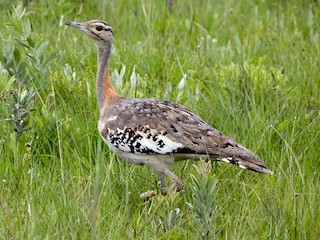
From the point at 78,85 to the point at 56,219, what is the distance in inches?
81.7

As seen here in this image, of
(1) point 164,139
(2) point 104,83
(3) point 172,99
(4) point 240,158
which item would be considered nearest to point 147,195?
(1) point 164,139

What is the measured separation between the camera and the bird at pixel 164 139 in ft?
16.9

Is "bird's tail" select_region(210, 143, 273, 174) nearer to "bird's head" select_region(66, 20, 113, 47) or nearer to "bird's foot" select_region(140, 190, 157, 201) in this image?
"bird's foot" select_region(140, 190, 157, 201)

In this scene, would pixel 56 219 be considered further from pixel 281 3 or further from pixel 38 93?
pixel 281 3

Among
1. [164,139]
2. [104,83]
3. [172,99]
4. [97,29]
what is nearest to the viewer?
[164,139]

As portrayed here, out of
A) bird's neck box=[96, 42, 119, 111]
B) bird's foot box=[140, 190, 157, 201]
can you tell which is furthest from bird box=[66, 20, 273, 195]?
bird's neck box=[96, 42, 119, 111]

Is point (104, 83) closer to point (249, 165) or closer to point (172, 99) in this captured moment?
point (172, 99)

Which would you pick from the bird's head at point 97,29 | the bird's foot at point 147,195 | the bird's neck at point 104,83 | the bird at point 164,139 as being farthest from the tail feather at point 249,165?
the bird's head at point 97,29

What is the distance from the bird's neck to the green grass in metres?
0.22

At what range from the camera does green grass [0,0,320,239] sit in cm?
450

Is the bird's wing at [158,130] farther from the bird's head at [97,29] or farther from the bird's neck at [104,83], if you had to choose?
the bird's head at [97,29]

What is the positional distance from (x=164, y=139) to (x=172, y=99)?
4.25 feet

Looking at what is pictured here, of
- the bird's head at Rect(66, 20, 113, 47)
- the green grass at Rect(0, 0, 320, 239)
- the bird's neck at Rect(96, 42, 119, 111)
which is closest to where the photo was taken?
the green grass at Rect(0, 0, 320, 239)

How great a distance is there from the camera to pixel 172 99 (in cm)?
650
